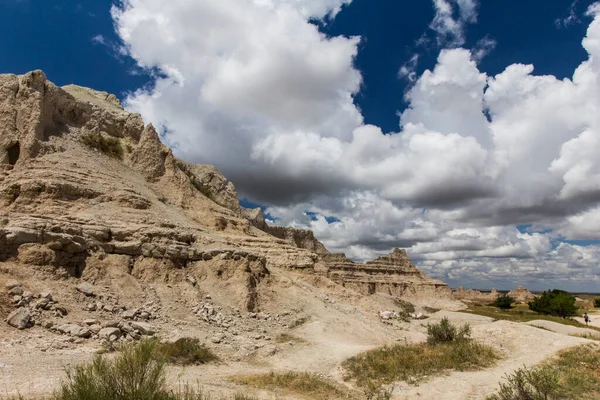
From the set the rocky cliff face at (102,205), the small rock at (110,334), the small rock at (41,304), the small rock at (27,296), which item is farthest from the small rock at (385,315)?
the small rock at (27,296)

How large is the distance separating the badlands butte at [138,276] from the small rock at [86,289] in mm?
42

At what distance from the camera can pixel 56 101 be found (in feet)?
90.8

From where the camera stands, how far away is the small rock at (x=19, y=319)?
13384mm

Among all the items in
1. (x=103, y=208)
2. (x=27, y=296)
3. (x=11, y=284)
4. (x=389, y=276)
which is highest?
(x=103, y=208)

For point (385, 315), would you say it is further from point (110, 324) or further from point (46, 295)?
point (46, 295)

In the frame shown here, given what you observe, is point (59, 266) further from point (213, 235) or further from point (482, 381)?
point (482, 381)

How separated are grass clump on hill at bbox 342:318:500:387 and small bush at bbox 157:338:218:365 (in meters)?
5.15

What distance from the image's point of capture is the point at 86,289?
667 inches

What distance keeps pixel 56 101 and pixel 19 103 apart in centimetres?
339

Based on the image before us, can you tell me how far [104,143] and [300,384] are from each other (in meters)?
26.8

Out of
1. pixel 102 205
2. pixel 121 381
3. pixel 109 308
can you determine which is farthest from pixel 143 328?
pixel 102 205

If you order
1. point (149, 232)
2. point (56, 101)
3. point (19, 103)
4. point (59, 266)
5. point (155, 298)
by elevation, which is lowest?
point (155, 298)

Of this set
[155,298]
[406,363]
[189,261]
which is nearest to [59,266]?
[155,298]

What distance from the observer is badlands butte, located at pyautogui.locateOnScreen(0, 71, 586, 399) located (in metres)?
13.2
